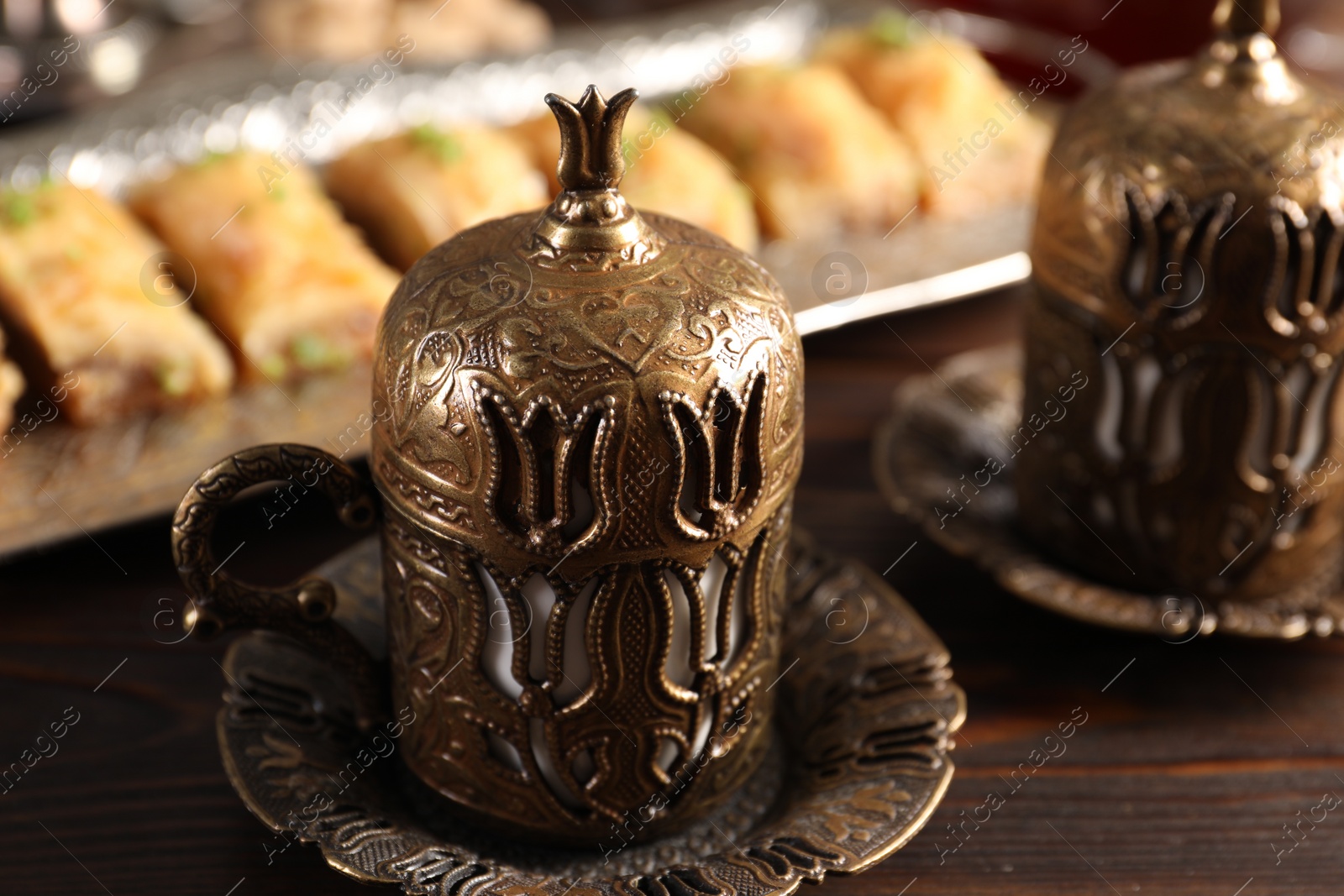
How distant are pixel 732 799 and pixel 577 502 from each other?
0.83 ft

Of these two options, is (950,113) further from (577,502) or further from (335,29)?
(577,502)

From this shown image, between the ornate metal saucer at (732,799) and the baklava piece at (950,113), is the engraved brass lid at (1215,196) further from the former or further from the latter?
the baklava piece at (950,113)

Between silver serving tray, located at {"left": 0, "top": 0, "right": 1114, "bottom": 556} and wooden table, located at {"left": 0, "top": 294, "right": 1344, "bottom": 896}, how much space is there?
78 millimetres

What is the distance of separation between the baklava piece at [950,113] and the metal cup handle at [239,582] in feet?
3.48

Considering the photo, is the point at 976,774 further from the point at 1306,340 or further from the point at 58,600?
the point at 58,600

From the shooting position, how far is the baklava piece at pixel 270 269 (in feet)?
4.23

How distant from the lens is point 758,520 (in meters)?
0.69

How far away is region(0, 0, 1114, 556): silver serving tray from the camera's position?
3.64 feet

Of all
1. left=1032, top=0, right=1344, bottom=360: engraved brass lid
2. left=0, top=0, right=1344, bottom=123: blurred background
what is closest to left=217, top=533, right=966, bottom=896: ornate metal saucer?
left=1032, top=0, right=1344, bottom=360: engraved brass lid

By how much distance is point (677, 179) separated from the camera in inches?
56.7

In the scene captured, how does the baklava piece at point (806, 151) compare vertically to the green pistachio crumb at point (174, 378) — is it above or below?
above

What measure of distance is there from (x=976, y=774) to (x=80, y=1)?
5.67 ft

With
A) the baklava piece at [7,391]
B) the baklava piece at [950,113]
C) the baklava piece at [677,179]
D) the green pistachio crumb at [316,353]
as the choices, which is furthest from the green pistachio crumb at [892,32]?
the baklava piece at [7,391]

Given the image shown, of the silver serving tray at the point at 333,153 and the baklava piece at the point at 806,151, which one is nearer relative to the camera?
the silver serving tray at the point at 333,153
